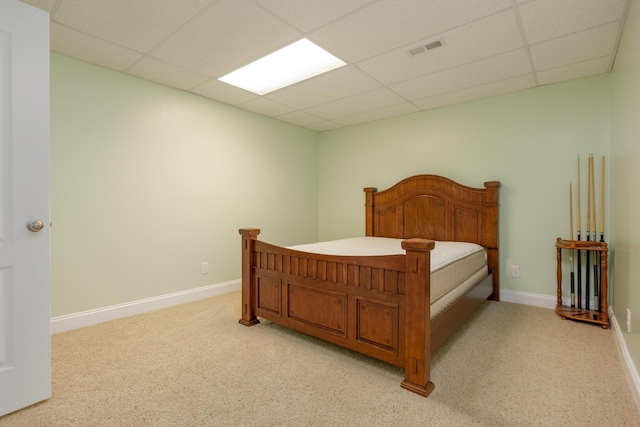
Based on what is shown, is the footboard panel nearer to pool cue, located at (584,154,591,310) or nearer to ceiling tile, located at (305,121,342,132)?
pool cue, located at (584,154,591,310)

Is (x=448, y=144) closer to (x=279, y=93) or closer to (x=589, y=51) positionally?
(x=589, y=51)

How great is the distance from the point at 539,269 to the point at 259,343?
2799 millimetres

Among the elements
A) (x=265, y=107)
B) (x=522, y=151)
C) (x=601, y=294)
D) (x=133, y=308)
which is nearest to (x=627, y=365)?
(x=601, y=294)

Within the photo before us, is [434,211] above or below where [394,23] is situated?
below

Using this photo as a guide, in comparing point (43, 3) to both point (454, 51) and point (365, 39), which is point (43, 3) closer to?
point (365, 39)

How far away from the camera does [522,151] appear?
3.19m

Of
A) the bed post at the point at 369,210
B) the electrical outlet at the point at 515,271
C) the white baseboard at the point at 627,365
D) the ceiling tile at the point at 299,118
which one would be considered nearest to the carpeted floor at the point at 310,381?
the white baseboard at the point at 627,365

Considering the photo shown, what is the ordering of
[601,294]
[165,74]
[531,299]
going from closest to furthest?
[601,294] → [165,74] → [531,299]

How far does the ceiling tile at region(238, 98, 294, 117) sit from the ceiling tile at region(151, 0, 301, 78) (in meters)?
0.83

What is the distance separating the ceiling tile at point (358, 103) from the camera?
3317 millimetres

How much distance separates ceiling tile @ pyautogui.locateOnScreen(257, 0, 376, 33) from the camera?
187 centimetres

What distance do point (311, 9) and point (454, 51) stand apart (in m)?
1.20

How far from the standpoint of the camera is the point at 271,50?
2.44m

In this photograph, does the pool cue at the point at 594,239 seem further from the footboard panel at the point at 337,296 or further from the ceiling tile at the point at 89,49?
the ceiling tile at the point at 89,49
